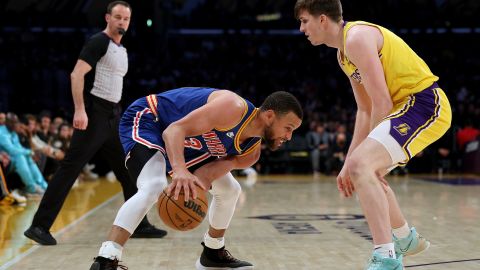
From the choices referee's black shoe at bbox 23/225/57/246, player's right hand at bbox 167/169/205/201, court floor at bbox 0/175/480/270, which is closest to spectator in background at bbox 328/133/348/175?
court floor at bbox 0/175/480/270

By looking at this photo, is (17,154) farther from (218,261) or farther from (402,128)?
(402,128)

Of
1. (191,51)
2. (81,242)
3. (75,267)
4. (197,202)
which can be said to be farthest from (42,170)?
(191,51)

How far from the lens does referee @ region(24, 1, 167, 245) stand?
17.0ft

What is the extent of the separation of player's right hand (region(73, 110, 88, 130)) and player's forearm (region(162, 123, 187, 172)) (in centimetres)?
168

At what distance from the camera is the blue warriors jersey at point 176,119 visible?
3918 millimetres

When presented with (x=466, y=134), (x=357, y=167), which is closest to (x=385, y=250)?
(x=357, y=167)

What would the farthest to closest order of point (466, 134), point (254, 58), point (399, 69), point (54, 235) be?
point (254, 58) → point (466, 134) → point (54, 235) → point (399, 69)

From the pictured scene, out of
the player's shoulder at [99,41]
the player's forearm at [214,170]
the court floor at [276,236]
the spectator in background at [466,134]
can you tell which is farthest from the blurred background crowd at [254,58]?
the player's forearm at [214,170]

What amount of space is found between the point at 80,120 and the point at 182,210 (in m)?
1.79

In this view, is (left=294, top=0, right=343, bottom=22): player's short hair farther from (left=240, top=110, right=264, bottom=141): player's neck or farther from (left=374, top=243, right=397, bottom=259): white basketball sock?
(left=374, top=243, right=397, bottom=259): white basketball sock

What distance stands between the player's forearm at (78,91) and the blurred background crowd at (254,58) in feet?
31.3

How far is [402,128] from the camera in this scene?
11.5 feet

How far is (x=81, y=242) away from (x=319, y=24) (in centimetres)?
251

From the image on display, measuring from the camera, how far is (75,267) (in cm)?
409
